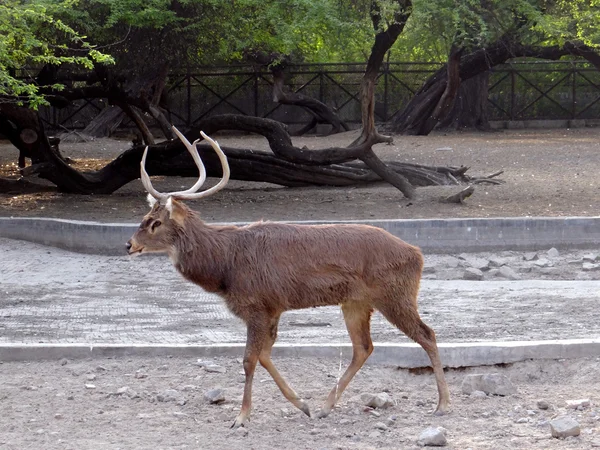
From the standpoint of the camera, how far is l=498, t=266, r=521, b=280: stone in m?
11.2

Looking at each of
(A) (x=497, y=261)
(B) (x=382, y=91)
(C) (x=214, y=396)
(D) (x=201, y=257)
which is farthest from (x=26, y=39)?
(B) (x=382, y=91)

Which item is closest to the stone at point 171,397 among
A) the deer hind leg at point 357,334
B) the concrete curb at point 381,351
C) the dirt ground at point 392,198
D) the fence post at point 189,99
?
the concrete curb at point 381,351

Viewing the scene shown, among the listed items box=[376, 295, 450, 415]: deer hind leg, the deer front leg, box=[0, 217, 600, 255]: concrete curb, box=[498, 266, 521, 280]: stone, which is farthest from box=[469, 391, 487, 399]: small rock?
→ box=[0, 217, 600, 255]: concrete curb

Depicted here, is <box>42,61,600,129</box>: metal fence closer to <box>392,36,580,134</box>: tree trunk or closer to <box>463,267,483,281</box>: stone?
<box>392,36,580,134</box>: tree trunk

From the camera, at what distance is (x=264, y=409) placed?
6375 mm

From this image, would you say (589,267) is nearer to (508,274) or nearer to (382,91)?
(508,274)

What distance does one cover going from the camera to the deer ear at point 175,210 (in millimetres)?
6145

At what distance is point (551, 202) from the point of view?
15.7 meters

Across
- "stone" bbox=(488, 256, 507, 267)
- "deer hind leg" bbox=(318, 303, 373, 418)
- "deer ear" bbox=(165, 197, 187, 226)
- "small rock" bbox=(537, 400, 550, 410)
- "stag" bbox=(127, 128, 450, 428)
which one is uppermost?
"deer ear" bbox=(165, 197, 187, 226)

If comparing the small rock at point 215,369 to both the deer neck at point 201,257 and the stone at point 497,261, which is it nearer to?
the deer neck at point 201,257

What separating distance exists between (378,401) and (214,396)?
1.08m

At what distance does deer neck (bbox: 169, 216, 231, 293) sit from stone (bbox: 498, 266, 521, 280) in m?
5.74

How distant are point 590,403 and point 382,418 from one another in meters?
1.35

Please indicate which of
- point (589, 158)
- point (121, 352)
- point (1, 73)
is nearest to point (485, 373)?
point (121, 352)
